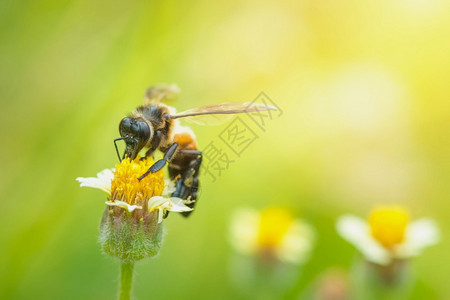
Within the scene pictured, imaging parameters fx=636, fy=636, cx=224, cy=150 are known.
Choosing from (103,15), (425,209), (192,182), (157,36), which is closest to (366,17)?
(425,209)

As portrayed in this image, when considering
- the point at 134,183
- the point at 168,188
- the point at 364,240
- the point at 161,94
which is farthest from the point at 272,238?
the point at 134,183

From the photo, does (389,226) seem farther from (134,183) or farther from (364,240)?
(134,183)

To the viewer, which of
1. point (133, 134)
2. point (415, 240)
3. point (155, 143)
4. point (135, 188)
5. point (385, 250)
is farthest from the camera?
point (415, 240)

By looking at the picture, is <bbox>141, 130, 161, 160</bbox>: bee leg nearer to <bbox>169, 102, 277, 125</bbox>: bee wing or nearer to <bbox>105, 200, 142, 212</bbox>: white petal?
<bbox>169, 102, 277, 125</bbox>: bee wing

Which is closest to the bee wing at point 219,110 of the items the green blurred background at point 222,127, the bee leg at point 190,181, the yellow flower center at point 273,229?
the bee leg at point 190,181

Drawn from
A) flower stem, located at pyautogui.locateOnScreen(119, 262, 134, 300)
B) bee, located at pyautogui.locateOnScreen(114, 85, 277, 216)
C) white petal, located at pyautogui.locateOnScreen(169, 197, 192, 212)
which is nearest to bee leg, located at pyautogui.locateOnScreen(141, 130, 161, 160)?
bee, located at pyautogui.locateOnScreen(114, 85, 277, 216)

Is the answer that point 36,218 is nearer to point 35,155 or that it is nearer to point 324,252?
point 35,155
